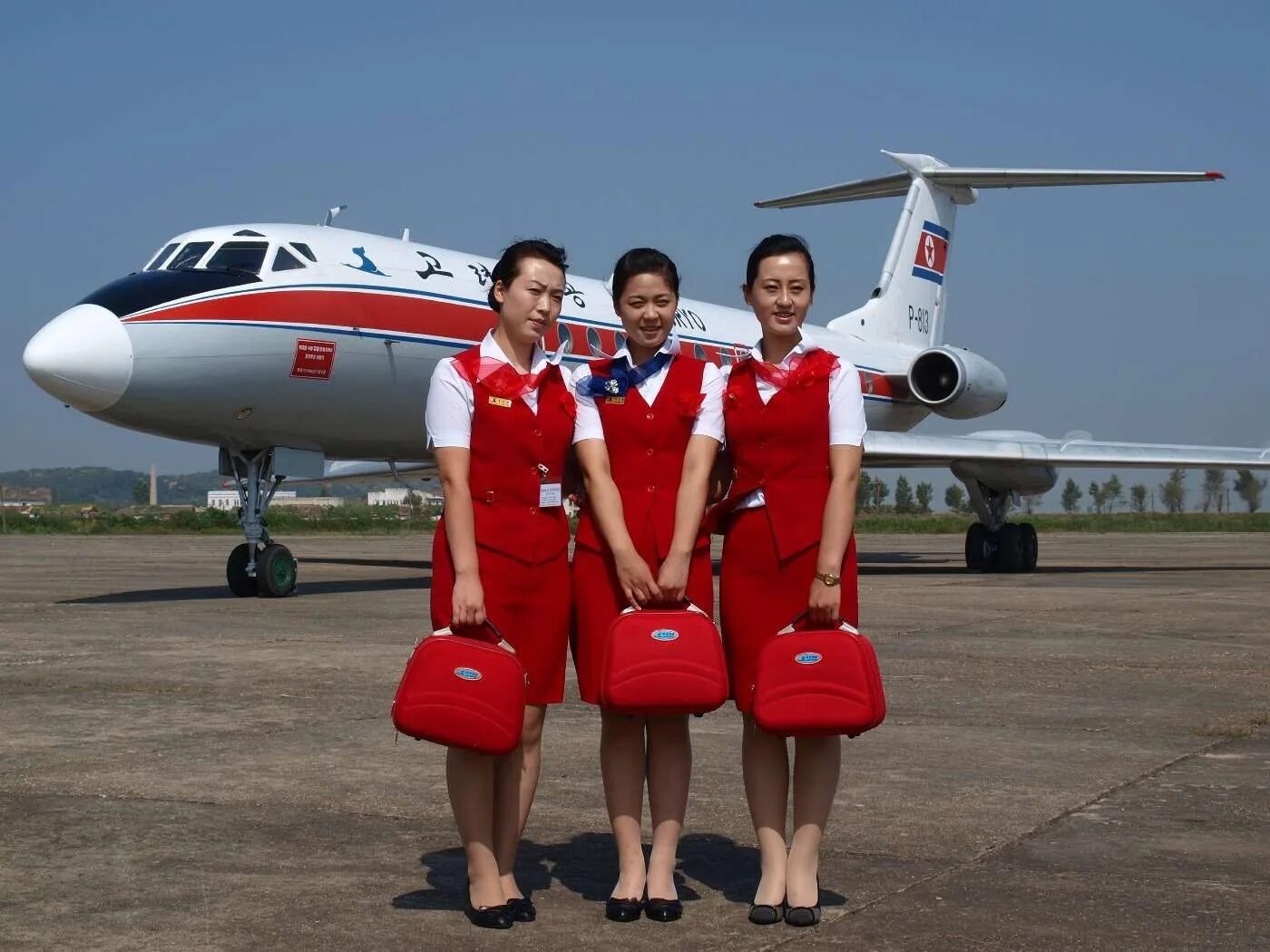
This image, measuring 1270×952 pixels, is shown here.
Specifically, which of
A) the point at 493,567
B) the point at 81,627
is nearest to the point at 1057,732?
the point at 493,567

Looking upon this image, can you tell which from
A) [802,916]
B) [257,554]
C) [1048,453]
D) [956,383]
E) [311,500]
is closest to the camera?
[802,916]

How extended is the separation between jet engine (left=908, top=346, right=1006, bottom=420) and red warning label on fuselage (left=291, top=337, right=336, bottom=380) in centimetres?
1115

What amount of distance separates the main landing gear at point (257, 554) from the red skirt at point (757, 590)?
11.3 m

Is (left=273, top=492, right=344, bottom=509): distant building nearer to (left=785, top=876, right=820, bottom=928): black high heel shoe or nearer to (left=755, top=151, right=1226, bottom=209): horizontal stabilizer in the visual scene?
(left=755, top=151, right=1226, bottom=209): horizontal stabilizer

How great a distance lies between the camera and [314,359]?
15172 millimetres

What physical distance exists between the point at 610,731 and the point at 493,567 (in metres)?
0.59

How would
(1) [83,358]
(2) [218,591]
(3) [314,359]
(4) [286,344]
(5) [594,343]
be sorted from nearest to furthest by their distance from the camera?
(1) [83,358] < (4) [286,344] < (3) [314,359] < (2) [218,591] < (5) [594,343]

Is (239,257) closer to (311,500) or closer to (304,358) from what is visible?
(304,358)

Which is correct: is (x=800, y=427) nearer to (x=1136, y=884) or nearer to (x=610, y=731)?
(x=610, y=731)

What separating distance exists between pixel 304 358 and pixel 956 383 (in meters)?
11.5

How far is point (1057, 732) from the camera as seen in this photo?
7.02 m

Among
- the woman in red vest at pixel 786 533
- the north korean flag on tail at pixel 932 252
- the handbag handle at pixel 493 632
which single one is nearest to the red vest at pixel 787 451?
the woman in red vest at pixel 786 533

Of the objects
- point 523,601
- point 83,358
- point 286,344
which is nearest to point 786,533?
point 523,601

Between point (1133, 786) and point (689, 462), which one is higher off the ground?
point (689, 462)
